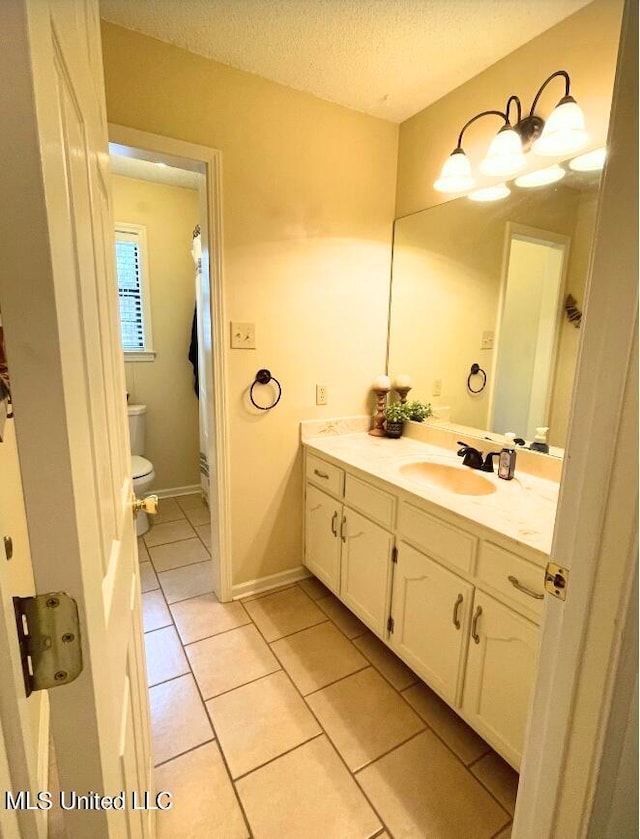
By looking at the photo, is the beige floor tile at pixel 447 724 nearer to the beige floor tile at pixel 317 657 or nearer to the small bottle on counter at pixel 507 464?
the beige floor tile at pixel 317 657

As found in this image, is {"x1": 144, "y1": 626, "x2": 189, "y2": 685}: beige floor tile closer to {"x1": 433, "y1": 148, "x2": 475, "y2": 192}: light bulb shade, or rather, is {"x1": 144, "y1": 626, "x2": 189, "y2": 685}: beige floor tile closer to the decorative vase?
the decorative vase

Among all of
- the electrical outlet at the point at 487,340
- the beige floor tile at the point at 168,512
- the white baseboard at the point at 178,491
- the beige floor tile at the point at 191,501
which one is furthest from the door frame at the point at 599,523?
the white baseboard at the point at 178,491

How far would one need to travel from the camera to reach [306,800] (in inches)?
45.3

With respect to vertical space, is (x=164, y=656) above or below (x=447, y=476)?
below

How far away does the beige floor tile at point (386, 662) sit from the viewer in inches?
61.9

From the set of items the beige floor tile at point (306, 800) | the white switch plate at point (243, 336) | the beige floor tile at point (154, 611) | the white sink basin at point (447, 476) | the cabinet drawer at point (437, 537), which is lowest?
the beige floor tile at point (306, 800)

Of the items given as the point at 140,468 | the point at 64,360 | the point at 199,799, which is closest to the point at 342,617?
the point at 199,799

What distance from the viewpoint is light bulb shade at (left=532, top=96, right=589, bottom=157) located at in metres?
1.26

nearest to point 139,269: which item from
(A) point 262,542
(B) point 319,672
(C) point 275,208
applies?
(C) point 275,208

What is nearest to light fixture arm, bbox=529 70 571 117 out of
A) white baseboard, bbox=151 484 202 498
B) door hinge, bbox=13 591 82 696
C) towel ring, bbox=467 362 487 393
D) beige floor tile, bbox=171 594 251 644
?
towel ring, bbox=467 362 487 393

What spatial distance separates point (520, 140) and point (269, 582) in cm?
233

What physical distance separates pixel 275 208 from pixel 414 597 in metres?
1.81

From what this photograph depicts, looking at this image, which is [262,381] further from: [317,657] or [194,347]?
[194,347]

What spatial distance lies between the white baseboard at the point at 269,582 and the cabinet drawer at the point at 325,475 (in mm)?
590
